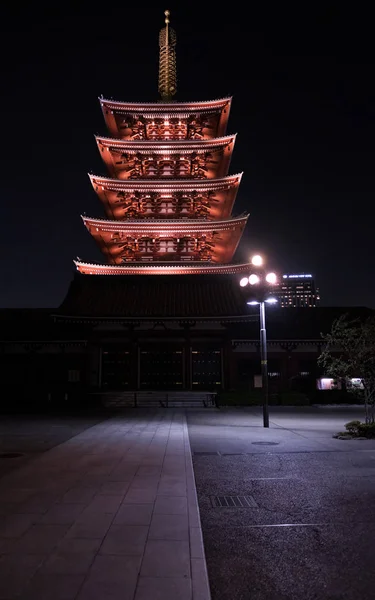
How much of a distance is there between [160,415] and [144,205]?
18.1 meters

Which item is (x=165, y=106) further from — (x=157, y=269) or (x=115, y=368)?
(x=115, y=368)

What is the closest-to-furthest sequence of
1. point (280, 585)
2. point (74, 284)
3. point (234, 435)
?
point (280, 585) < point (234, 435) < point (74, 284)

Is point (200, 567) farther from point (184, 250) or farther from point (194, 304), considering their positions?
point (184, 250)

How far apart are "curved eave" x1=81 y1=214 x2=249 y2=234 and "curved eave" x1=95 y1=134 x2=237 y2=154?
579 centimetres

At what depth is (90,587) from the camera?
11.2 ft

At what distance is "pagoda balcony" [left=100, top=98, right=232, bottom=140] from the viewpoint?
3141cm

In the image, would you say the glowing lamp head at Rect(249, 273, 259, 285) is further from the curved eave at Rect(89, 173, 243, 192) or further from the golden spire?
the golden spire

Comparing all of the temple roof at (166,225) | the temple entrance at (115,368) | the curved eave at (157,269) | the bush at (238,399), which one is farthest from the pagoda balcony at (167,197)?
the bush at (238,399)

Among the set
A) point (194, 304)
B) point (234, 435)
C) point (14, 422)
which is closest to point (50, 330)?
point (194, 304)

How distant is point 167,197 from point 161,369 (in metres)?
13.0

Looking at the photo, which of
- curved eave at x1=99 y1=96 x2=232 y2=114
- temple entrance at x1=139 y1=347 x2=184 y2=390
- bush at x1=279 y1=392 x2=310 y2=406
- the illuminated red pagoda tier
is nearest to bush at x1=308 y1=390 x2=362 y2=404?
bush at x1=279 y1=392 x2=310 y2=406

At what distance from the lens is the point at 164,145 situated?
101ft

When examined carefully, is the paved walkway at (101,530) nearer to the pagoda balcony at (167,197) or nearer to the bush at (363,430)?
the bush at (363,430)

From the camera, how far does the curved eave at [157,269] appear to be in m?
29.1
